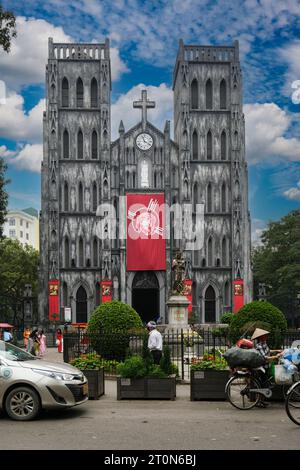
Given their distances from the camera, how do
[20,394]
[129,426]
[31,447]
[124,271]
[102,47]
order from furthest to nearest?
1. [102,47]
2. [124,271]
3. [20,394]
4. [129,426]
5. [31,447]

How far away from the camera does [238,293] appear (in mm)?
54844

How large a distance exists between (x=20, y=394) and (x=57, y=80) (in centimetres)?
4795

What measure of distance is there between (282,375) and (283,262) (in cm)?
4768

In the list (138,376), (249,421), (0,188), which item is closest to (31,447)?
(249,421)

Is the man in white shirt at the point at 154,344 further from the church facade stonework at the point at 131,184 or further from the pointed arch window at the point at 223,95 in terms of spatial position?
the pointed arch window at the point at 223,95

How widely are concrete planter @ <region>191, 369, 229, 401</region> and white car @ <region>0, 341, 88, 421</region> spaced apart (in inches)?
126

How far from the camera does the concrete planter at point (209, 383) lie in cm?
1413

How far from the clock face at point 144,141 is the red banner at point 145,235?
455 cm

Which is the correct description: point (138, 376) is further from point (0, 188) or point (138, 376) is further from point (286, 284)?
point (286, 284)

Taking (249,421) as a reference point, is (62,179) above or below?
above

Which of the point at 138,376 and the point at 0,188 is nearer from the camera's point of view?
the point at 138,376

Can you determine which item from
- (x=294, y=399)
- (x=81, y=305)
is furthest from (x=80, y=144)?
(x=294, y=399)

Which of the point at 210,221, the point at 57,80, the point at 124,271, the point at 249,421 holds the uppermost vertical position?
the point at 57,80

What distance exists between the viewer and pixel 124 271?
5419 centimetres
